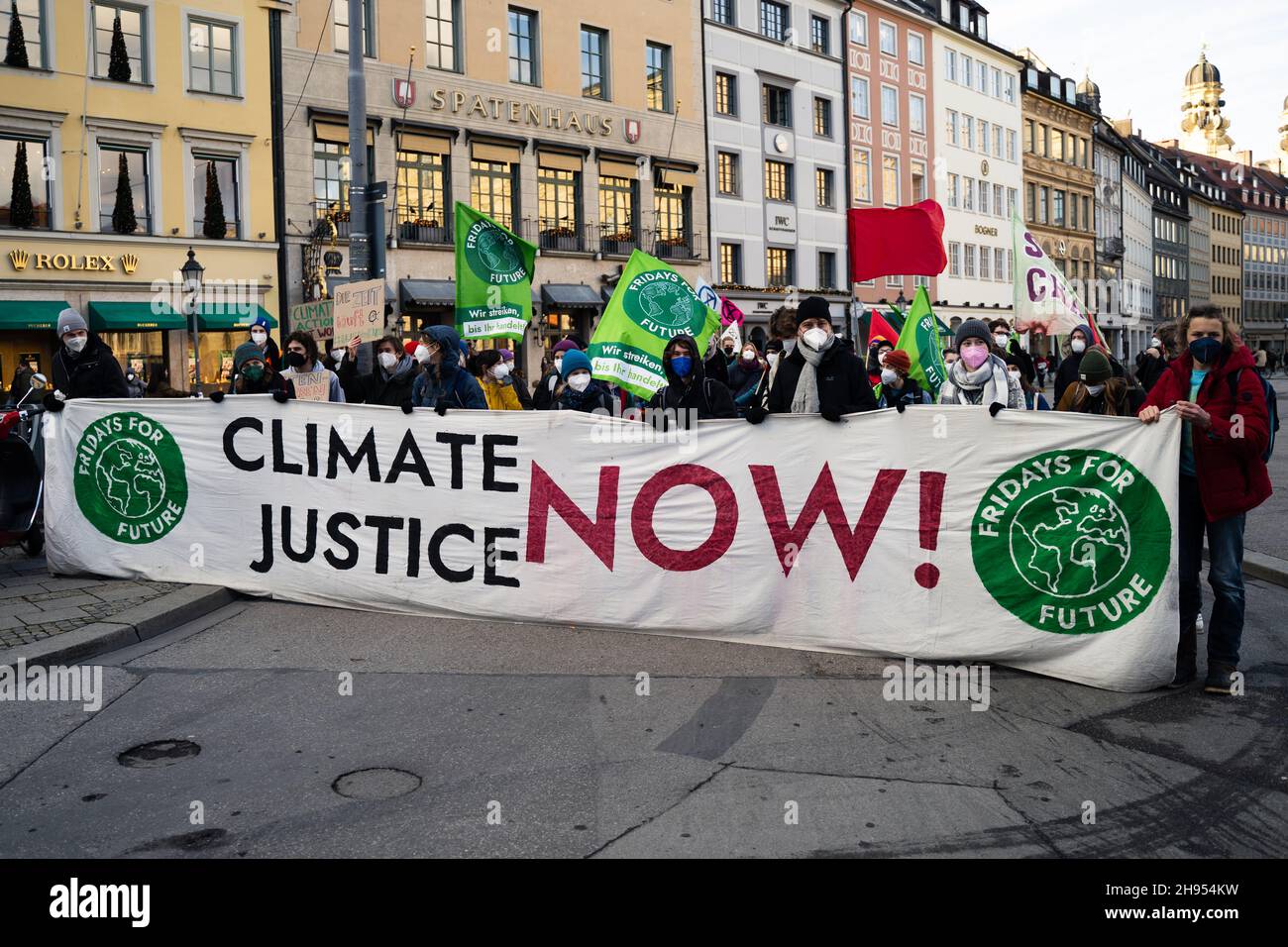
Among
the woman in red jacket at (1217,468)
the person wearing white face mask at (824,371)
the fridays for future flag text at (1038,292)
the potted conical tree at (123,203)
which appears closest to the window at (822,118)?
the potted conical tree at (123,203)

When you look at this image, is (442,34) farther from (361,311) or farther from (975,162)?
(975,162)

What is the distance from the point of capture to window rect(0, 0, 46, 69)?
2586cm

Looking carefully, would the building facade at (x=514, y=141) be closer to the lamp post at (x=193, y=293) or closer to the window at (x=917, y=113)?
the lamp post at (x=193, y=293)

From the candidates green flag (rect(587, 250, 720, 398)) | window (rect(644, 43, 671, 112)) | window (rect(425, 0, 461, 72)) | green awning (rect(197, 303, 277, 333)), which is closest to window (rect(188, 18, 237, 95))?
green awning (rect(197, 303, 277, 333))

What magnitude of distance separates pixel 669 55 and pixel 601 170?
546 centimetres

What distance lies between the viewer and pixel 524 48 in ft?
114

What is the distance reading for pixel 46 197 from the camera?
26156 mm

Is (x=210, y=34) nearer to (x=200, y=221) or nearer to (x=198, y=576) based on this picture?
(x=200, y=221)

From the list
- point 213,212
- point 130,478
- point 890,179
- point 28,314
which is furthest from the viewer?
point 890,179

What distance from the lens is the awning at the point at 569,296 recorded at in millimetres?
34406

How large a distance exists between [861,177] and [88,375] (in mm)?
43615

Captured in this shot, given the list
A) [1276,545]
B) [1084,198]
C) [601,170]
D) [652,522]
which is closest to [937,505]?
[652,522]

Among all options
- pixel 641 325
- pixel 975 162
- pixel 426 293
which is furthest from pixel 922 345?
pixel 975 162

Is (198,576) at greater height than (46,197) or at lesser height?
lesser
